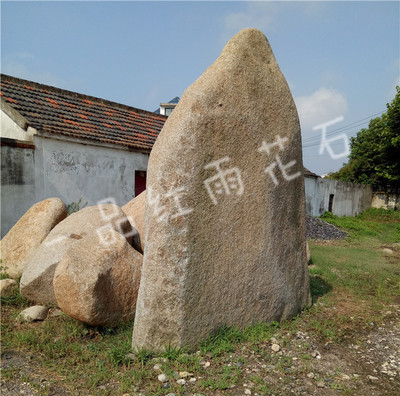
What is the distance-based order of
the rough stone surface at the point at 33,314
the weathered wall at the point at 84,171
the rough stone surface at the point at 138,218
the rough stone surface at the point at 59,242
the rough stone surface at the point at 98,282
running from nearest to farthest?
the rough stone surface at the point at 98,282
the rough stone surface at the point at 33,314
the rough stone surface at the point at 59,242
the rough stone surface at the point at 138,218
the weathered wall at the point at 84,171

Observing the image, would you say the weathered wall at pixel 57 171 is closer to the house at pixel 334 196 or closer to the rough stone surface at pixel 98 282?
the rough stone surface at pixel 98 282

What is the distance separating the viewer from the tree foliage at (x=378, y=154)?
1698cm

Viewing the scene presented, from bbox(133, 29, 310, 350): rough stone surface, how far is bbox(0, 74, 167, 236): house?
499 cm

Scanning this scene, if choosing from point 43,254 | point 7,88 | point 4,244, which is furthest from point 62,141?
point 43,254

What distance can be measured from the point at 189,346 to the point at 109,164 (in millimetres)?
6686

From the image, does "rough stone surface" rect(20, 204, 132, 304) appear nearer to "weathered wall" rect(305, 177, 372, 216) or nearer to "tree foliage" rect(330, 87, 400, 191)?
"weathered wall" rect(305, 177, 372, 216)

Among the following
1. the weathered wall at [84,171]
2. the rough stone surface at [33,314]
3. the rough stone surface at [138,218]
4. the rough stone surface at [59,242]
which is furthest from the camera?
the weathered wall at [84,171]

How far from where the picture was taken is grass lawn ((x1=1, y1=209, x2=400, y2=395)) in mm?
2617

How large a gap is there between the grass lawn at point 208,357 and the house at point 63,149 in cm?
352

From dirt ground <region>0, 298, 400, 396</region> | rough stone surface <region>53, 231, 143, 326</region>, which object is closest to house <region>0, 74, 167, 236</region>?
rough stone surface <region>53, 231, 143, 326</region>

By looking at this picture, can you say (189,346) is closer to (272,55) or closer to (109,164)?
(272,55)

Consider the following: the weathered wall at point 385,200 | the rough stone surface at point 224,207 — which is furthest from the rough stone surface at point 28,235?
the weathered wall at point 385,200

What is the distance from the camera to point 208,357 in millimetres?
2953

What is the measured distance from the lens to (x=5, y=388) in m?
2.64
